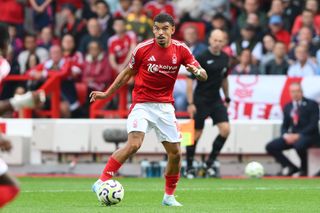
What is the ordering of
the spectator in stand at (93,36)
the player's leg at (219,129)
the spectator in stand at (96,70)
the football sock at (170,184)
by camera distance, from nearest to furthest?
the football sock at (170,184)
the player's leg at (219,129)
the spectator in stand at (96,70)
the spectator in stand at (93,36)

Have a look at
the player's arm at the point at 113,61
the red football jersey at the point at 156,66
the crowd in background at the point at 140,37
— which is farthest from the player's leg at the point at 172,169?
Answer: the player's arm at the point at 113,61

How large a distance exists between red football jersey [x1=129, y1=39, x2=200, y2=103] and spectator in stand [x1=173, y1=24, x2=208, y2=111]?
8491mm

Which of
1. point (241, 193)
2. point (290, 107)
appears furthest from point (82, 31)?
point (241, 193)

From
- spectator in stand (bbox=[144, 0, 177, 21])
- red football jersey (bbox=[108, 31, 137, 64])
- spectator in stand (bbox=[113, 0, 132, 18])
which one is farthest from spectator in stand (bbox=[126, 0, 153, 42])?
spectator in stand (bbox=[113, 0, 132, 18])

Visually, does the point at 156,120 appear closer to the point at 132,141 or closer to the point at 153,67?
the point at 132,141

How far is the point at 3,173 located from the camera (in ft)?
28.8

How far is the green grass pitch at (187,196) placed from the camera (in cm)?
1211

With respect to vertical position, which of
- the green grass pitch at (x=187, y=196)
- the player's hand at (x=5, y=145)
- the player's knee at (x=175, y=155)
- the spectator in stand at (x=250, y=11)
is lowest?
the green grass pitch at (x=187, y=196)

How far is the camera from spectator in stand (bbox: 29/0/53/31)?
25.4 m

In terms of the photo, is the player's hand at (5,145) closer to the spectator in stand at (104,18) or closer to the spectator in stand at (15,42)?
the spectator in stand at (104,18)

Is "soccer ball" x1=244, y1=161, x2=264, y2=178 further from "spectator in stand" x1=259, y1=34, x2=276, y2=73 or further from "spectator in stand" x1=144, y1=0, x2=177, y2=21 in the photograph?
"spectator in stand" x1=144, y1=0, x2=177, y2=21

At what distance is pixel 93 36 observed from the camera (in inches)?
935

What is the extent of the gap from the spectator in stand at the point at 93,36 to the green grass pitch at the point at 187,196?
5.09m

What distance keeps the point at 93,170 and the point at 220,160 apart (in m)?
2.66
